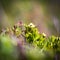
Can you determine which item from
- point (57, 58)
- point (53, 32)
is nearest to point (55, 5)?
point (53, 32)

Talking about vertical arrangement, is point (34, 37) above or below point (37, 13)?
below

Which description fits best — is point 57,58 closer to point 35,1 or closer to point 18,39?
point 18,39

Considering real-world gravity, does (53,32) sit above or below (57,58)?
above

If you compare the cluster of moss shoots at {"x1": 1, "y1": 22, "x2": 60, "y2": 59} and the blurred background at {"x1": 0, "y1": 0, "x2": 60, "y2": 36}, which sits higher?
the blurred background at {"x1": 0, "y1": 0, "x2": 60, "y2": 36}

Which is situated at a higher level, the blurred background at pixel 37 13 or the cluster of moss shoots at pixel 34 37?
the blurred background at pixel 37 13

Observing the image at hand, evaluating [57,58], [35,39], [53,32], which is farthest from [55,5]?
[57,58]

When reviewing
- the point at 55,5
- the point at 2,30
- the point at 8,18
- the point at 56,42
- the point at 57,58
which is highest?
the point at 55,5
